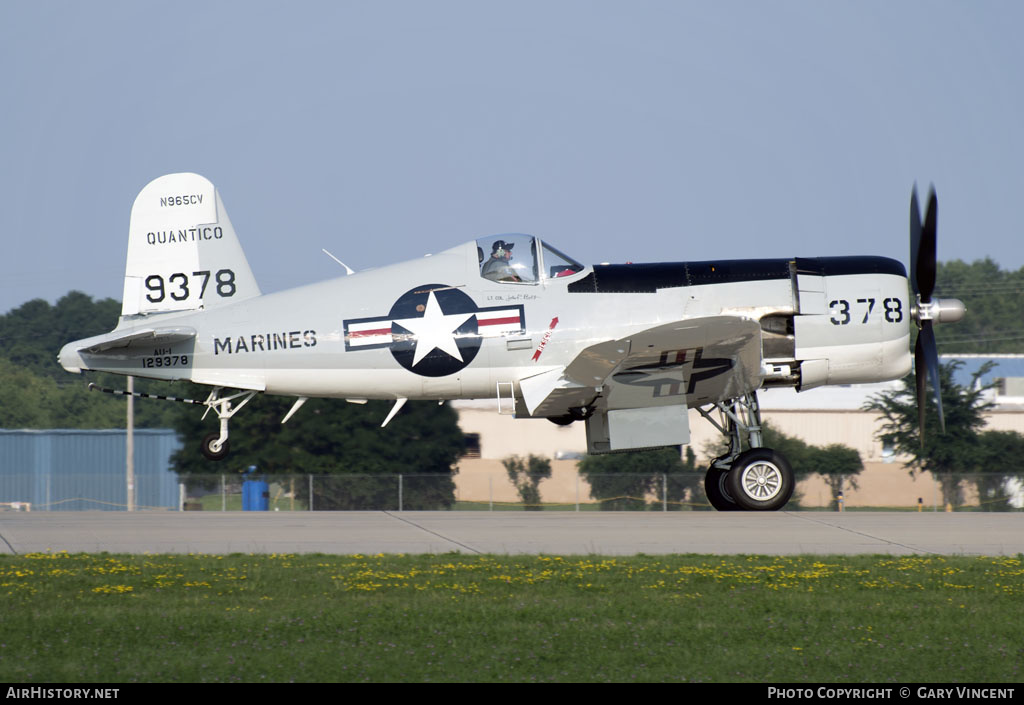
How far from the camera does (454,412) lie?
151 feet

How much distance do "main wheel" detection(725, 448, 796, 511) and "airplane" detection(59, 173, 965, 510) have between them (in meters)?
0.02

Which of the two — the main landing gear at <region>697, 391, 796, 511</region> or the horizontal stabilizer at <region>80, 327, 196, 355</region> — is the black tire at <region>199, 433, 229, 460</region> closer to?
the horizontal stabilizer at <region>80, 327, 196, 355</region>

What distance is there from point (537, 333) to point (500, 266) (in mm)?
1026

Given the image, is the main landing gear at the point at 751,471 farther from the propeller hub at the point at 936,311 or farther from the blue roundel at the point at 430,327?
the blue roundel at the point at 430,327

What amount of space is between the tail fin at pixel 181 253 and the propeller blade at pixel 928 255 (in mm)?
9014

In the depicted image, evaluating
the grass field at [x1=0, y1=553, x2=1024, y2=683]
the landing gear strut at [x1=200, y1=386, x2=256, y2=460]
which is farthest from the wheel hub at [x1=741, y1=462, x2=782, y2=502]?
the landing gear strut at [x1=200, y1=386, x2=256, y2=460]

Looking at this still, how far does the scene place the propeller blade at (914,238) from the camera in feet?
52.5

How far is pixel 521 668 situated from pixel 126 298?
1085 centimetres

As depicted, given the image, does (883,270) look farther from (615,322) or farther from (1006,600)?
(1006,600)

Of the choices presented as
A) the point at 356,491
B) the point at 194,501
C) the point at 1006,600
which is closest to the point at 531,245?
the point at 1006,600

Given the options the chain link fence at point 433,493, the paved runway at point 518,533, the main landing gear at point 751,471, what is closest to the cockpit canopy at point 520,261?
the main landing gear at point 751,471

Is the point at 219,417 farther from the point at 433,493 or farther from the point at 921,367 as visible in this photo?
the point at 433,493

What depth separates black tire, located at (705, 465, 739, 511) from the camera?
15.8 metres
